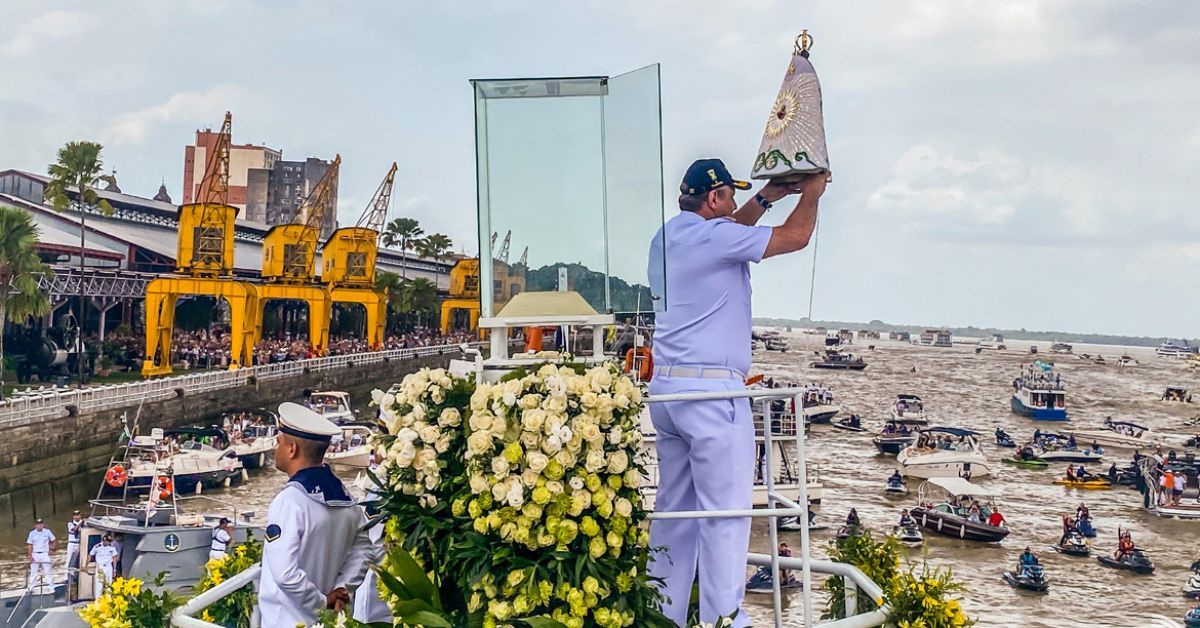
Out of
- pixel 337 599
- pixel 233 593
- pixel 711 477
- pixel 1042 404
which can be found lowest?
pixel 1042 404

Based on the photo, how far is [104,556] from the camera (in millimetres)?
16750

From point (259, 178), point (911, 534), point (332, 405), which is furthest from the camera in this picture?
point (259, 178)

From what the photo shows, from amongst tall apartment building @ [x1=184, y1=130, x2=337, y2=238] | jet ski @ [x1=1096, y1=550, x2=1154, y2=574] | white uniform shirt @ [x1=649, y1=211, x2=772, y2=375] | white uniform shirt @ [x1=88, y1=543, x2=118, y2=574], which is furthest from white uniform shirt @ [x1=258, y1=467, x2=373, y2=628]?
tall apartment building @ [x1=184, y1=130, x2=337, y2=238]

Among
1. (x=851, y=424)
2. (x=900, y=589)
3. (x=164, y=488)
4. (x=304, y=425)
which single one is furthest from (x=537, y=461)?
(x=851, y=424)

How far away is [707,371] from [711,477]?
1.36 feet

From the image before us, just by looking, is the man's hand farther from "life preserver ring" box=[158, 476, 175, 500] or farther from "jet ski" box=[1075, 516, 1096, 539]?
"jet ski" box=[1075, 516, 1096, 539]

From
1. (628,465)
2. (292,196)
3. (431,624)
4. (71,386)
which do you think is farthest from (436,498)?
(292,196)

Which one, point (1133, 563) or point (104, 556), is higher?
Answer: point (104, 556)

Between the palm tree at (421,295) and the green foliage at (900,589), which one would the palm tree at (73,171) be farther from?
the green foliage at (900,589)

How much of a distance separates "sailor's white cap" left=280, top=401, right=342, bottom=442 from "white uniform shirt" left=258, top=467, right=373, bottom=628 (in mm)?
145

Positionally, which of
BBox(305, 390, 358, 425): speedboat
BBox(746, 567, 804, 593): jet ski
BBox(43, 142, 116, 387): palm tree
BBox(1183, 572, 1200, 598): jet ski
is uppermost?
BBox(43, 142, 116, 387): palm tree

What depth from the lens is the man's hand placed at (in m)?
3.92

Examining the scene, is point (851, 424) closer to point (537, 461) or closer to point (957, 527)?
point (957, 527)

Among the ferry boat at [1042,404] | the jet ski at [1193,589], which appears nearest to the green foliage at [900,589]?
the jet ski at [1193,589]
